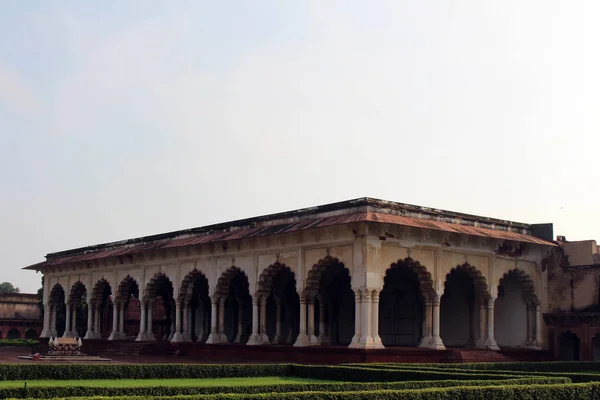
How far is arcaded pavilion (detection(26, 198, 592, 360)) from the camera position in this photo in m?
23.6

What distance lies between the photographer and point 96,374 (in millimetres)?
17484

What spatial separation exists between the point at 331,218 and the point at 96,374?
929cm

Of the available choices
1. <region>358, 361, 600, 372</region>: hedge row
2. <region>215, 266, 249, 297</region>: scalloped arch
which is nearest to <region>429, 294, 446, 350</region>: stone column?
<region>358, 361, 600, 372</region>: hedge row

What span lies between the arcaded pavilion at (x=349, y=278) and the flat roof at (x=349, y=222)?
0.05m

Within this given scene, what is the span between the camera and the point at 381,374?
1694cm

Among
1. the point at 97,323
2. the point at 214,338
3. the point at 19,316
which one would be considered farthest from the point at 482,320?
the point at 19,316

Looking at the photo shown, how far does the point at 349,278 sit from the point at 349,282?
1.67 feet

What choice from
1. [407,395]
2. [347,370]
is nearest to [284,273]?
[347,370]

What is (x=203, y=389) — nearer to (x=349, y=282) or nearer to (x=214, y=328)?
(x=214, y=328)

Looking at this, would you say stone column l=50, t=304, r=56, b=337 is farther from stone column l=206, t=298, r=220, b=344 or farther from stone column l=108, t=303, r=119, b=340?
stone column l=206, t=298, r=220, b=344

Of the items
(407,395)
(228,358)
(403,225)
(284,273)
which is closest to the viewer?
(407,395)

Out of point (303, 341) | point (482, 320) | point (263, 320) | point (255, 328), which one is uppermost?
point (482, 320)

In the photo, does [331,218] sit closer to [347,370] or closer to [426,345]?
[426,345]

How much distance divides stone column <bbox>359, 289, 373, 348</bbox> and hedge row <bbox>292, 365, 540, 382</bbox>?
13.3 feet
